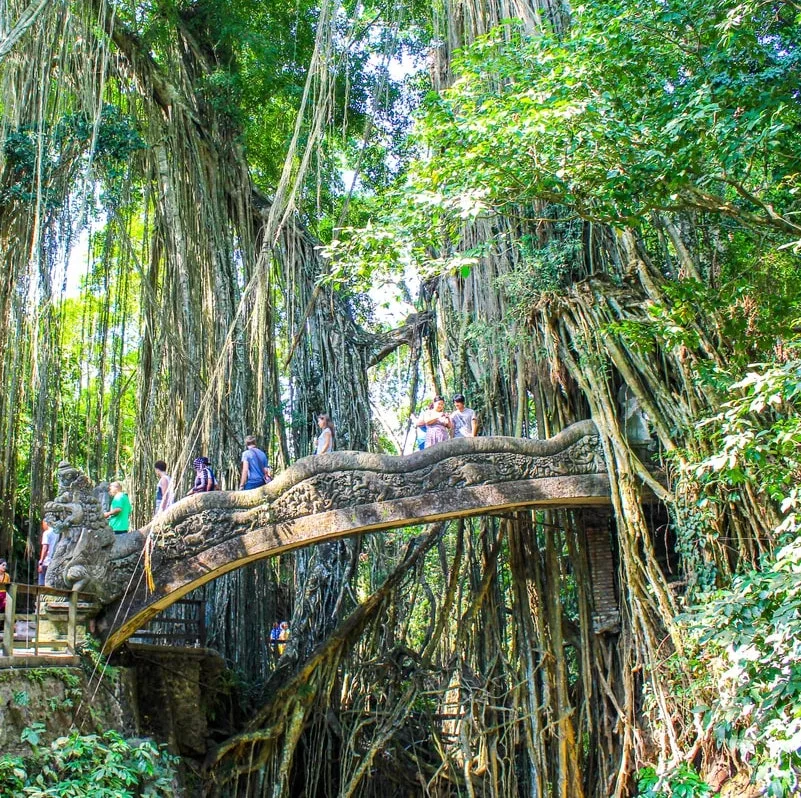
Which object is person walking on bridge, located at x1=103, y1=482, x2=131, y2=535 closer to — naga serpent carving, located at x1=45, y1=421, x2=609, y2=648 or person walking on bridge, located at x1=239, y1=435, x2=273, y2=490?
naga serpent carving, located at x1=45, y1=421, x2=609, y2=648

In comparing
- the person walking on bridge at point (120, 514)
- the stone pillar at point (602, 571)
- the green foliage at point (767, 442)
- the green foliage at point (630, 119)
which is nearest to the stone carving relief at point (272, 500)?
the person walking on bridge at point (120, 514)

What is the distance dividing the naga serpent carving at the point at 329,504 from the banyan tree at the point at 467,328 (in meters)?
0.45

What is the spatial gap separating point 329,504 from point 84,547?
1510 mm

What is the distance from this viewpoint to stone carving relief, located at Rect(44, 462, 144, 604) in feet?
18.8

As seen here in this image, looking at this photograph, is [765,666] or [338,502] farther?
[338,502]

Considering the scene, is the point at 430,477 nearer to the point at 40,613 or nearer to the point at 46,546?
the point at 40,613

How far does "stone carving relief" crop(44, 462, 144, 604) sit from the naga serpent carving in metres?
0.01

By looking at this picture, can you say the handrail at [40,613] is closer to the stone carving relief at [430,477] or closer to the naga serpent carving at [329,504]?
the naga serpent carving at [329,504]

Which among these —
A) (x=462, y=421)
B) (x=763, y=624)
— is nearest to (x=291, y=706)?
(x=462, y=421)

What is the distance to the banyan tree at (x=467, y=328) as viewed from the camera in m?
5.11

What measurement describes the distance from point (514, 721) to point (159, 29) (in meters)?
6.79

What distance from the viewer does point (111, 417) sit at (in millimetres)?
8539

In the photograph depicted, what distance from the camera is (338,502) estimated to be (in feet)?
19.7

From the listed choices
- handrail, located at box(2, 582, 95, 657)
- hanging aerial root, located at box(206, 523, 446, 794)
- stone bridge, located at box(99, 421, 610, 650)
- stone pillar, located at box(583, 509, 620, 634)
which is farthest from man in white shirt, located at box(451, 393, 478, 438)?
handrail, located at box(2, 582, 95, 657)
